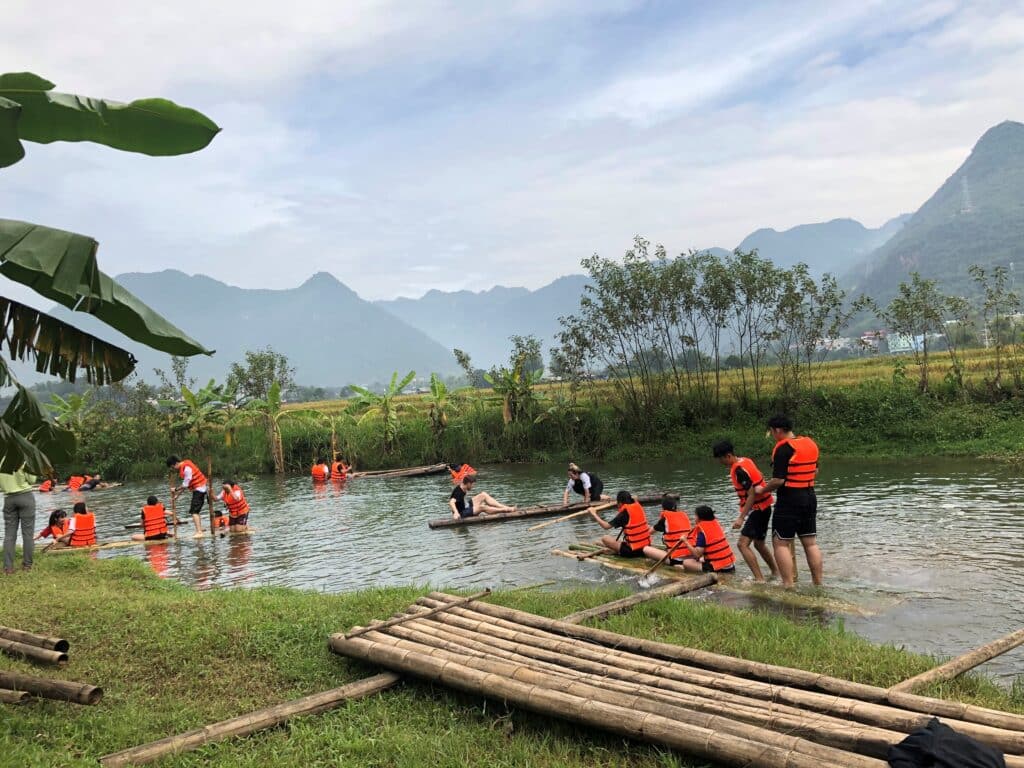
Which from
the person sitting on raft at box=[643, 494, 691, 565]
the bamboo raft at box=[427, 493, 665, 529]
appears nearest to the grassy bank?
the person sitting on raft at box=[643, 494, 691, 565]

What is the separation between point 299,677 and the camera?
646 cm

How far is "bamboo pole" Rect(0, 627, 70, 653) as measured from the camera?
654cm

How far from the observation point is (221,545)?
1627cm

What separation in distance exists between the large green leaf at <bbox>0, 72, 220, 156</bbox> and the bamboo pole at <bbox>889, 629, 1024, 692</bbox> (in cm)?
641

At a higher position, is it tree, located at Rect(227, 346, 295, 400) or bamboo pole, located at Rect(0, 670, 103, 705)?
tree, located at Rect(227, 346, 295, 400)

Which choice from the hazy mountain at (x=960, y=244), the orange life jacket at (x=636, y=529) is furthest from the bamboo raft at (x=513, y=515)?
the hazy mountain at (x=960, y=244)

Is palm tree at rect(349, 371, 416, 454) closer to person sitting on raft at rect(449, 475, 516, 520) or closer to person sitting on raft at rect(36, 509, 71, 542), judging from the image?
person sitting on raft at rect(449, 475, 516, 520)

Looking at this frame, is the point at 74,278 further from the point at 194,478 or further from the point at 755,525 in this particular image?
the point at 194,478

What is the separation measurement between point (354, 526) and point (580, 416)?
12.6 m

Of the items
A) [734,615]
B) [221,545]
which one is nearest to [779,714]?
[734,615]

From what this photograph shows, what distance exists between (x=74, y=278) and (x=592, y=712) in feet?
13.9

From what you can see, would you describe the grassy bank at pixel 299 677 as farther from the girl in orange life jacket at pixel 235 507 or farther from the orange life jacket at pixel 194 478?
the girl in orange life jacket at pixel 235 507

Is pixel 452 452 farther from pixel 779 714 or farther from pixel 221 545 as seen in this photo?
pixel 779 714

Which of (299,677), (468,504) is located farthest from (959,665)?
(468,504)
